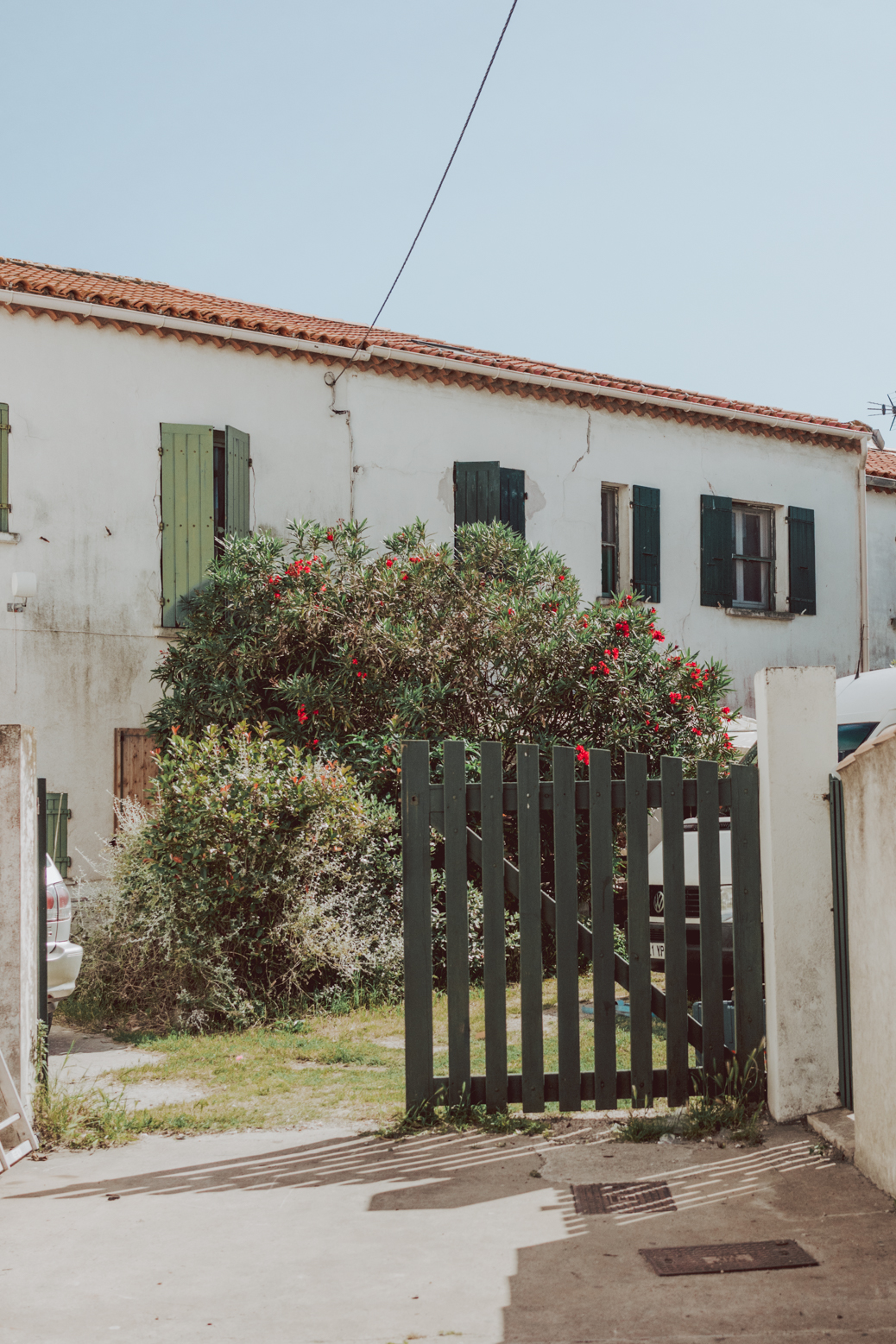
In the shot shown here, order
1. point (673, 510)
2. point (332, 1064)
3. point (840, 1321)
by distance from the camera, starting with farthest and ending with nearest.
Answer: point (673, 510) → point (332, 1064) → point (840, 1321)

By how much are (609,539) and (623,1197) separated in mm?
11616

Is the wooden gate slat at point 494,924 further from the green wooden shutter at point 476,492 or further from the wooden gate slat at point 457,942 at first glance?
the green wooden shutter at point 476,492

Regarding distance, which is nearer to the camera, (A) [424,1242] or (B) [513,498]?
(A) [424,1242]

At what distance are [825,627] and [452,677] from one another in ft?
27.3

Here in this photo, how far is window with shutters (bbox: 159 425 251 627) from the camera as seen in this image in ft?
39.8

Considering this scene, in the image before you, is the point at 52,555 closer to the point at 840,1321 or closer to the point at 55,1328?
the point at 55,1328

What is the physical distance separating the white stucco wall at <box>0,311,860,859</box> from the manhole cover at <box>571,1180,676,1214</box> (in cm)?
842

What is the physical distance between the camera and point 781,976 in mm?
4828

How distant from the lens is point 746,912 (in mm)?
5051

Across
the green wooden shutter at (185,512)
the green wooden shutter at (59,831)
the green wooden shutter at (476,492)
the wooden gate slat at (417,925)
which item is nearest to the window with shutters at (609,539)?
the green wooden shutter at (476,492)

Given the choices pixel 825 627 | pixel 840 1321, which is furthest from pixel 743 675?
pixel 840 1321

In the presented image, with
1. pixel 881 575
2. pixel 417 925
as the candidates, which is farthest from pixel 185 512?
pixel 881 575

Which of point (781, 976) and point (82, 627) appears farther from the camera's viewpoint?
point (82, 627)

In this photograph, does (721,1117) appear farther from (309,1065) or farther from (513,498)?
(513,498)
